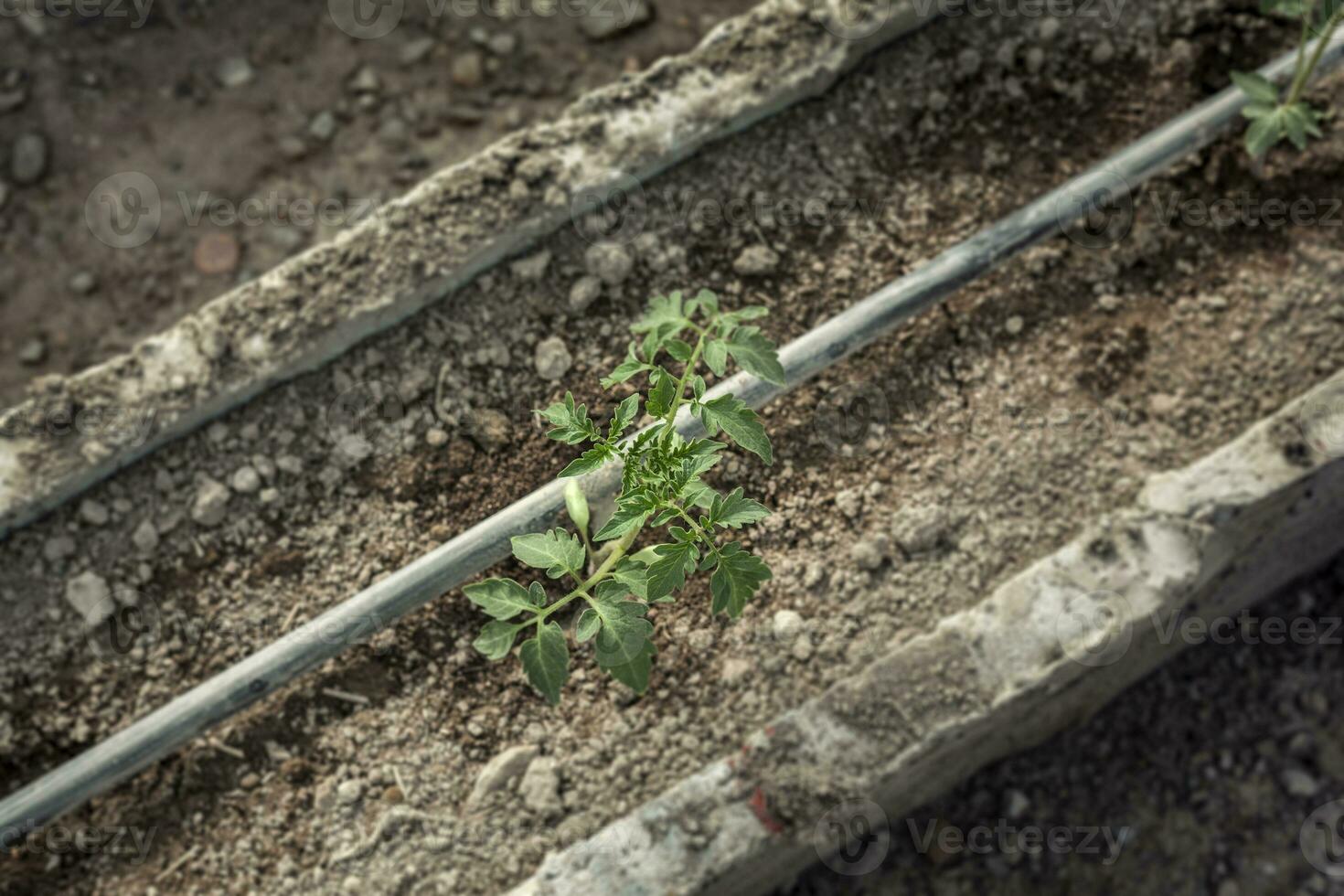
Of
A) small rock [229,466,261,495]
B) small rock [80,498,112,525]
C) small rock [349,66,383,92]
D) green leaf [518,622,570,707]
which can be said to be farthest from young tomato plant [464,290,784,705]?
small rock [349,66,383,92]

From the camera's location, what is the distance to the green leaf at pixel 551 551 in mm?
2086

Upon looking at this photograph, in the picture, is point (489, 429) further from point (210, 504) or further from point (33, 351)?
point (33, 351)

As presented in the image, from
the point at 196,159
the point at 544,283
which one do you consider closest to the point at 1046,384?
the point at 544,283

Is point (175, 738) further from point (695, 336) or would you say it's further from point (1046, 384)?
point (1046, 384)

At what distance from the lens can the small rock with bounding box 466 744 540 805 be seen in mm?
2516

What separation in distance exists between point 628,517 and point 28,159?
266cm

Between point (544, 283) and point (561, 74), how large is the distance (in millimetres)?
1241

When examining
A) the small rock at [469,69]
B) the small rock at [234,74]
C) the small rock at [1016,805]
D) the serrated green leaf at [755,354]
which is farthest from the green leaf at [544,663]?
the small rock at [234,74]

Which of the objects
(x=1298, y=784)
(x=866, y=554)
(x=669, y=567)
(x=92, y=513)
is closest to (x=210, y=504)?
(x=92, y=513)

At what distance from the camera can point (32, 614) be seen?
8.64 ft

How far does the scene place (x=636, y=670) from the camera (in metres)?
2.12

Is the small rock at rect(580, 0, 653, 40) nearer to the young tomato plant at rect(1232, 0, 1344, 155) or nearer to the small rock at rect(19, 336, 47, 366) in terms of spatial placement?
the young tomato plant at rect(1232, 0, 1344, 155)

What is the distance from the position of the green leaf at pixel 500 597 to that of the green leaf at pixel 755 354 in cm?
61

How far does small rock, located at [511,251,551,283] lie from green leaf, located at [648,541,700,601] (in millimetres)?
938
